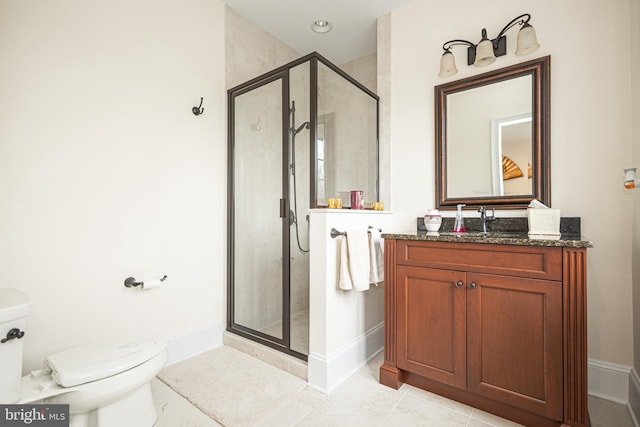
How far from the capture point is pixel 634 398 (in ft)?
4.96

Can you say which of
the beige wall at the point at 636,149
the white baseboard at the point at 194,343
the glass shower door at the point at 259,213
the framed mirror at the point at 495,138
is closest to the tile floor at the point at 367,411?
the white baseboard at the point at 194,343

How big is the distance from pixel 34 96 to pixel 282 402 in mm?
2074

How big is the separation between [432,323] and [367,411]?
58 centimetres

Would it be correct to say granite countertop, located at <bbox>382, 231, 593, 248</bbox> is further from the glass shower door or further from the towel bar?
the glass shower door

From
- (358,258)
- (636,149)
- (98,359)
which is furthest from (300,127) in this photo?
(636,149)

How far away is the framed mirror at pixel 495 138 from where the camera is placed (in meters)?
1.84

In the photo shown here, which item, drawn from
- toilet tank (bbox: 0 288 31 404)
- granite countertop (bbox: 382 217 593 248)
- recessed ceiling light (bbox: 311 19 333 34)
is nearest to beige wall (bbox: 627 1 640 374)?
granite countertop (bbox: 382 217 593 248)

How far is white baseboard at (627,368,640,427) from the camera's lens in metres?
1.45

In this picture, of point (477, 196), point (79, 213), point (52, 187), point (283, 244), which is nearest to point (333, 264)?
point (283, 244)

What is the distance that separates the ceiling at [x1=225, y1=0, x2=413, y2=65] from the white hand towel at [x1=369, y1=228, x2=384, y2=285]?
1.87 metres

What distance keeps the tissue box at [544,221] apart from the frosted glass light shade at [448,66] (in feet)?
3.56

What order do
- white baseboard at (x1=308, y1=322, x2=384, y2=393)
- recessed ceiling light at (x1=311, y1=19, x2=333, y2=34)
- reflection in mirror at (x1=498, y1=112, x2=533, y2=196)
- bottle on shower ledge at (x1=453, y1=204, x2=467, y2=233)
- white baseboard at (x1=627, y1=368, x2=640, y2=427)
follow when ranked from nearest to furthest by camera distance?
white baseboard at (x1=627, y1=368, x2=640, y2=427), white baseboard at (x1=308, y1=322, x2=384, y2=393), reflection in mirror at (x1=498, y1=112, x2=533, y2=196), bottle on shower ledge at (x1=453, y1=204, x2=467, y2=233), recessed ceiling light at (x1=311, y1=19, x2=333, y2=34)

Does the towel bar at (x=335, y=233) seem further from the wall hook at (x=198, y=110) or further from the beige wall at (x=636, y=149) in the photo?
the beige wall at (x=636, y=149)

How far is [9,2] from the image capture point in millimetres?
1466
